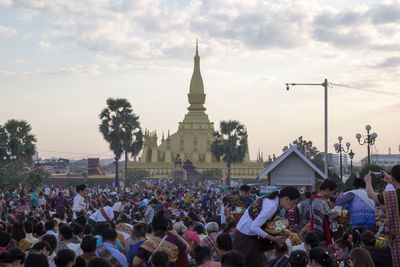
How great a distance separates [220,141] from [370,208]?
5099 centimetres

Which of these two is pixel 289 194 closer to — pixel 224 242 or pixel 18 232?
pixel 224 242

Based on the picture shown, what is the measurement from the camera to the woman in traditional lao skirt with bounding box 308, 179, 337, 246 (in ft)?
33.1

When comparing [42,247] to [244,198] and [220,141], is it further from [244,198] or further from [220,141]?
[220,141]

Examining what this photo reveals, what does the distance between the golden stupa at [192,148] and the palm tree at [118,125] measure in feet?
50.9

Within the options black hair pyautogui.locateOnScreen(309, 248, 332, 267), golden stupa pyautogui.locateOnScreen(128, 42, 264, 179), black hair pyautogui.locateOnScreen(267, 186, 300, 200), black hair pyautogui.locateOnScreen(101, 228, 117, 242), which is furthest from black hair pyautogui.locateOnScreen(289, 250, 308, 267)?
golden stupa pyautogui.locateOnScreen(128, 42, 264, 179)

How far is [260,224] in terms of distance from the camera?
26.3 ft

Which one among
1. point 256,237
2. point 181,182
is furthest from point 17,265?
point 181,182

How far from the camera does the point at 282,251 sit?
8.81 metres

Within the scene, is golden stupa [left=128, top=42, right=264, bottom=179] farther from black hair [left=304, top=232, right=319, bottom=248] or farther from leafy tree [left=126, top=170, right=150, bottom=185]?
black hair [left=304, top=232, right=319, bottom=248]

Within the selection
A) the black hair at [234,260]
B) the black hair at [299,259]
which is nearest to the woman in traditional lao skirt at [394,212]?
the black hair at [299,259]

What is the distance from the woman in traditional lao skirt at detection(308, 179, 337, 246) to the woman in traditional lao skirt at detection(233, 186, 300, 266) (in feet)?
6.67

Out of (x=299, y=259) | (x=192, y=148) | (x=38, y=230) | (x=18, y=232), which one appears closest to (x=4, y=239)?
(x=18, y=232)

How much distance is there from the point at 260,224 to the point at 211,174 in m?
63.1

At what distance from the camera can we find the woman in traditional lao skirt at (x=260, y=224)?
802cm
